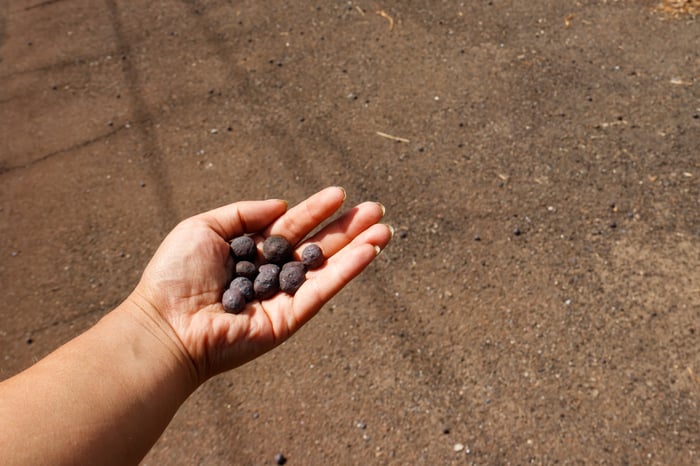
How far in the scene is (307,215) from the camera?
299 centimetres

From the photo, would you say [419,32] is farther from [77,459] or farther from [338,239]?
[77,459]

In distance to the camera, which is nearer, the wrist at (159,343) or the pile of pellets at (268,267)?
the wrist at (159,343)

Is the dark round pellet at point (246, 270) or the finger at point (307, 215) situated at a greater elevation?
the finger at point (307, 215)

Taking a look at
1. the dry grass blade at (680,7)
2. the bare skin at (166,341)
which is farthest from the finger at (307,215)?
the dry grass blade at (680,7)

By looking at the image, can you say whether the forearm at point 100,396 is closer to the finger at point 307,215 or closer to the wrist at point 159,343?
the wrist at point 159,343

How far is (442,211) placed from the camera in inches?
161

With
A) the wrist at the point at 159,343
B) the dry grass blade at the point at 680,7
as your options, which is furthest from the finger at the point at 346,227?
the dry grass blade at the point at 680,7

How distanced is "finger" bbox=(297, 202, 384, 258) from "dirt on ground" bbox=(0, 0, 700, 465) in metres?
0.81

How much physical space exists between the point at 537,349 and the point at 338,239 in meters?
1.34

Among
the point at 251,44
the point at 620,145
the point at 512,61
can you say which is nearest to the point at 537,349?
the point at 620,145

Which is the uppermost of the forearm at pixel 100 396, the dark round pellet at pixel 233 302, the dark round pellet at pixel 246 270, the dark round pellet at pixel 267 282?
the forearm at pixel 100 396

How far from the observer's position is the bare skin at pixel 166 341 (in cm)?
207

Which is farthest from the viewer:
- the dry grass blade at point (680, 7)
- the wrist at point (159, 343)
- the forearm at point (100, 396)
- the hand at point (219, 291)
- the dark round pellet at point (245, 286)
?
the dry grass blade at point (680, 7)

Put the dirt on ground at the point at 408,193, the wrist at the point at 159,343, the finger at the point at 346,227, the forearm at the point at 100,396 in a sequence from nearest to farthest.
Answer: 1. the forearm at the point at 100,396
2. the wrist at the point at 159,343
3. the finger at the point at 346,227
4. the dirt on ground at the point at 408,193
